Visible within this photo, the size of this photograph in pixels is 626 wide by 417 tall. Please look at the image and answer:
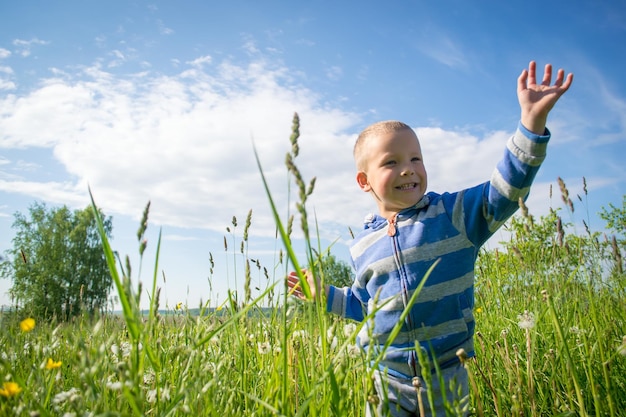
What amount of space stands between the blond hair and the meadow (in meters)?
1.01

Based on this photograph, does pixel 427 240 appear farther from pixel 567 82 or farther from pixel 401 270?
pixel 567 82

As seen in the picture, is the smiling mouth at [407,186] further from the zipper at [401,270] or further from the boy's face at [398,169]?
the zipper at [401,270]

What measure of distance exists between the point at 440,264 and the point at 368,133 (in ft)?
3.37

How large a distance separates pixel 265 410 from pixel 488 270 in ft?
12.2

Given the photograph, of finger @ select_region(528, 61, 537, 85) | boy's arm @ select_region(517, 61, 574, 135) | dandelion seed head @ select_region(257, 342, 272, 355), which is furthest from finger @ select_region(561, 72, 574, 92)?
dandelion seed head @ select_region(257, 342, 272, 355)

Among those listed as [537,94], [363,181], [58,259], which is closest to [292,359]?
[363,181]

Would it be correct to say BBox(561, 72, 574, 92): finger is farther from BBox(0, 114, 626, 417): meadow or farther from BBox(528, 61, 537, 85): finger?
BBox(0, 114, 626, 417): meadow

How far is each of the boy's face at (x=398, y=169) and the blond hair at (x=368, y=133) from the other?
0.13 feet

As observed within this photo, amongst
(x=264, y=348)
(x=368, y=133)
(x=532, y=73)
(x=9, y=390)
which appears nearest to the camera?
(x=9, y=390)

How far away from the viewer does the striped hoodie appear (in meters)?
2.49

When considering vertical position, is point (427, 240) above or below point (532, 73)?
below

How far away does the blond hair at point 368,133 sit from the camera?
2.98 metres

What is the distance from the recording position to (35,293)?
2395 inches

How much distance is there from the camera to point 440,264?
264 cm
